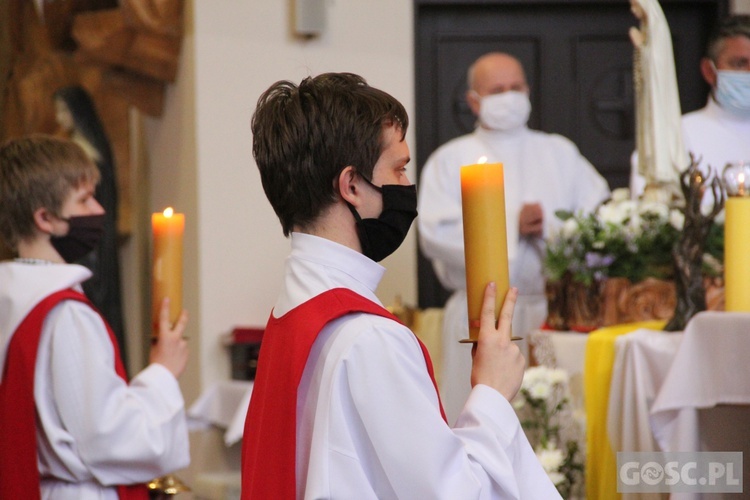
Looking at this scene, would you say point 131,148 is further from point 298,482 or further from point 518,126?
point 298,482

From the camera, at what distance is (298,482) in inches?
71.4

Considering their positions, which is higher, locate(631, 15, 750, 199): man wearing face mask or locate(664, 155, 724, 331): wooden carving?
locate(631, 15, 750, 199): man wearing face mask

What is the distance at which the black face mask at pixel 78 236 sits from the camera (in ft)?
9.95

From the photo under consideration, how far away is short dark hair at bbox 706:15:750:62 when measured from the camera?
13.9ft

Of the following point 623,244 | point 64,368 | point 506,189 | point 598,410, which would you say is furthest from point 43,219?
point 506,189

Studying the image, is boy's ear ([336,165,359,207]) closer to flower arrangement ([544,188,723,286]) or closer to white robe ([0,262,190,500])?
white robe ([0,262,190,500])

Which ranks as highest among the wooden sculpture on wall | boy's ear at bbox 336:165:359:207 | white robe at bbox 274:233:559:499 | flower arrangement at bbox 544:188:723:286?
the wooden sculpture on wall

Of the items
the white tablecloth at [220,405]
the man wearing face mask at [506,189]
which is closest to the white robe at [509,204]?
the man wearing face mask at [506,189]

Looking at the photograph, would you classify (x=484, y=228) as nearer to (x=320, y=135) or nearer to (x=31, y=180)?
(x=320, y=135)

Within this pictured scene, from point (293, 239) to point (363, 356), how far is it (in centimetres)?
30

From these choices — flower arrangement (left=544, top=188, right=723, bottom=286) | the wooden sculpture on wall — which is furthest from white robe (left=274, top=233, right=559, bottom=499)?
the wooden sculpture on wall

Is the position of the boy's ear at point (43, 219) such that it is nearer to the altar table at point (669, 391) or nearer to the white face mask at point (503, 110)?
the altar table at point (669, 391)

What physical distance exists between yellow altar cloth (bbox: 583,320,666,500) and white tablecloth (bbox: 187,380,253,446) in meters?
2.78

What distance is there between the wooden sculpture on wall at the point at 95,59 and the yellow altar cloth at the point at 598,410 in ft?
12.2
